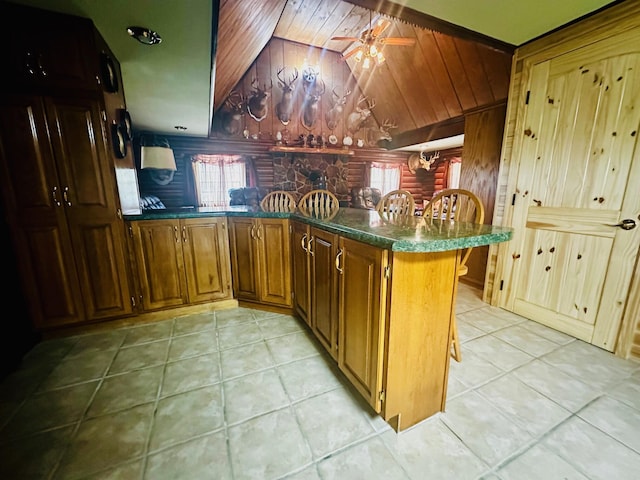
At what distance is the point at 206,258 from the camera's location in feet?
7.77

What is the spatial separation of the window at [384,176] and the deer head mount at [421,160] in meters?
0.36

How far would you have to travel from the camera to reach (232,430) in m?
1.21

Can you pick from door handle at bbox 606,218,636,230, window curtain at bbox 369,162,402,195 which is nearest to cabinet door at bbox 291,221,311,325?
door handle at bbox 606,218,636,230

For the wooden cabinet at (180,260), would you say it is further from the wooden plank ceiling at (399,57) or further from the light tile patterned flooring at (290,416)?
the wooden plank ceiling at (399,57)

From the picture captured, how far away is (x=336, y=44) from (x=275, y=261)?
603 centimetres

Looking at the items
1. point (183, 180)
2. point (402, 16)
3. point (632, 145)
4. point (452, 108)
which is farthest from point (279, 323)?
point (183, 180)

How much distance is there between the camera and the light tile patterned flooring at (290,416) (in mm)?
1047

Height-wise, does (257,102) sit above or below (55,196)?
above

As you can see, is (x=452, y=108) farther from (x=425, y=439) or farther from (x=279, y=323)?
(x=425, y=439)

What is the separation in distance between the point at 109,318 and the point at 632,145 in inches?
156

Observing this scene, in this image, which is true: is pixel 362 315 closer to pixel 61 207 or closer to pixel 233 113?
pixel 61 207

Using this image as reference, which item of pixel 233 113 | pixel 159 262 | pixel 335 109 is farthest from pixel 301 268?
pixel 335 109

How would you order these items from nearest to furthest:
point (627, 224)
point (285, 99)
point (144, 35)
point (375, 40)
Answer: point (627, 224), point (144, 35), point (375, 40), point (285, 99)

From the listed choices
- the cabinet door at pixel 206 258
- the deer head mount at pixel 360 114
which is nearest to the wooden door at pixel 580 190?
the cabinet door at pixel 206 258
